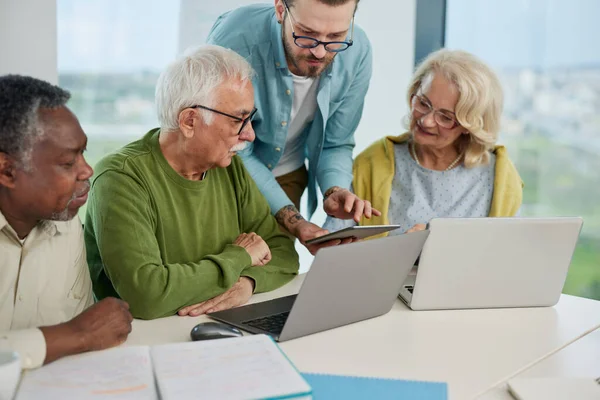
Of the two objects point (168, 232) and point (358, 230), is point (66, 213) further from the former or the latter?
point (358, 230)

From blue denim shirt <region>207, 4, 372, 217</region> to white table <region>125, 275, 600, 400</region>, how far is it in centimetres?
73

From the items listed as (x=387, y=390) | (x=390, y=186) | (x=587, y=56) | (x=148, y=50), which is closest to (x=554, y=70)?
(x=587, y=56)

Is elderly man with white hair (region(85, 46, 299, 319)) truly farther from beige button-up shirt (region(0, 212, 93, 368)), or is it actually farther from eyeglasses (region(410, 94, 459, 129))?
eyeglasses (region(410, 94, 459, 129))

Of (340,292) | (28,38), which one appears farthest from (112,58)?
(340,292)

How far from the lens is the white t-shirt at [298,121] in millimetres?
2627

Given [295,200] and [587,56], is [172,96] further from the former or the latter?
[587,56]

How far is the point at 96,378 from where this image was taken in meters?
1.32

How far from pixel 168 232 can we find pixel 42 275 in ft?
1.38

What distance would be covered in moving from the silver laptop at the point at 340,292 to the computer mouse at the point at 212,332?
0.39 feet

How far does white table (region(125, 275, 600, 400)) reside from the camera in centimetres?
154

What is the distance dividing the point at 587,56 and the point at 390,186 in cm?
171

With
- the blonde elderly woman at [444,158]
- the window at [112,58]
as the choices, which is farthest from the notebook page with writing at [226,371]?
the window at [112,58]

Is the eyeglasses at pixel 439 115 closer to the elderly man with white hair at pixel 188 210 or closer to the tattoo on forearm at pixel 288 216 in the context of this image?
the tattoo on forearm at pixel 288 216

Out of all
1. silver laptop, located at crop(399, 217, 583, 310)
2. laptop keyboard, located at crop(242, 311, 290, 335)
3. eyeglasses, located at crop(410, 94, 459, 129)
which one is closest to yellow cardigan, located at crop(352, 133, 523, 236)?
eyeglasses, located at crop(410, 94, 459, 129)
